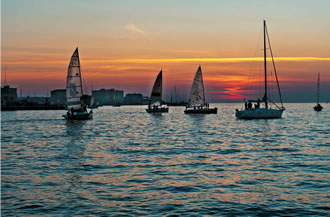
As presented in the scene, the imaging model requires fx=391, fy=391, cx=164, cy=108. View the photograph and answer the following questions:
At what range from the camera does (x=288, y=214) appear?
1341 centimetres

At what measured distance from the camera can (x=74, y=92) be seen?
8238 centimetres

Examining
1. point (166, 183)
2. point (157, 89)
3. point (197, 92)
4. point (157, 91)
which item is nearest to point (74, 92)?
point (197, 92)

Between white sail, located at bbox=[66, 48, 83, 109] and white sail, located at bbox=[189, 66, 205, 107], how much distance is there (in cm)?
3708

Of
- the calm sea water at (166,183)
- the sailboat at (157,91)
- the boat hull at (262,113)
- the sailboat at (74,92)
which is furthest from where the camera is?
the sailboat at (157,91)

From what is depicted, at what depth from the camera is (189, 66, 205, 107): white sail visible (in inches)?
4341

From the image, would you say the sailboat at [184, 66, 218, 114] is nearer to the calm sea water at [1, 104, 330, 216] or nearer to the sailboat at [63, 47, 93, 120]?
the sailboat at [63, 47, 93, 120]

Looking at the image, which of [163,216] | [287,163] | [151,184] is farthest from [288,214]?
[287,163]

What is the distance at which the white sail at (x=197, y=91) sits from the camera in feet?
362

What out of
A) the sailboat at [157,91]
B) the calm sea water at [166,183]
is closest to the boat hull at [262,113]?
the sailboat at [157,91]

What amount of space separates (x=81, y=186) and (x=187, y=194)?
16.4 ft

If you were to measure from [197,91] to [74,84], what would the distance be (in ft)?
130

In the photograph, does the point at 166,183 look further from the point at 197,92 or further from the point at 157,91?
the point at 157,91

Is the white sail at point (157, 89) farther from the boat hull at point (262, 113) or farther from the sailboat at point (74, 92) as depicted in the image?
the boat hull at point (262, 113)

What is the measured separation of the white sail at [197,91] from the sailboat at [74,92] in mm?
36145
